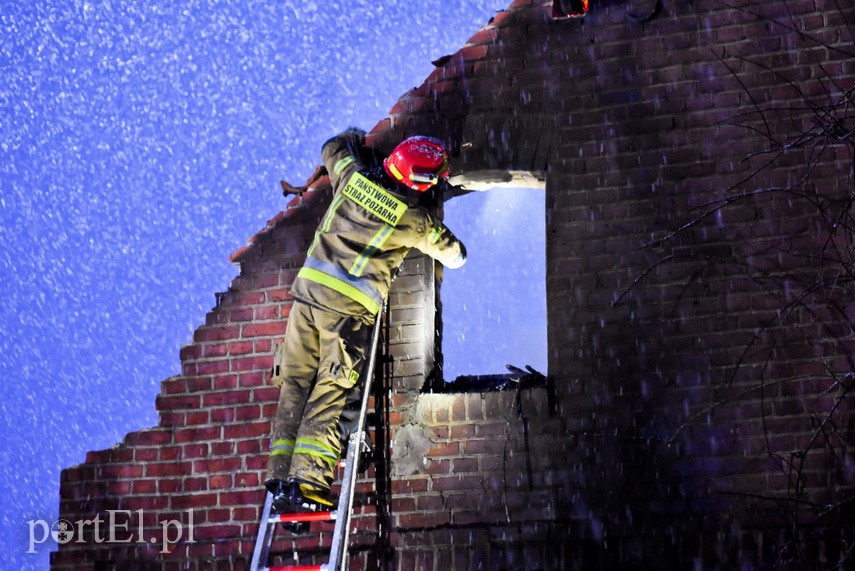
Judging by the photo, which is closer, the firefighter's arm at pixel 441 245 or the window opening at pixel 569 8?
the firefighter's arm at pixel 441 245

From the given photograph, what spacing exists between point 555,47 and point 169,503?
3.44 m

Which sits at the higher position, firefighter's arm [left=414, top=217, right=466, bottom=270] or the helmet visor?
the helmet visor

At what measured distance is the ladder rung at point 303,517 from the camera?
549cm

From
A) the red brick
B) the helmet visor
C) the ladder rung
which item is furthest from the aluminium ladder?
the helmet visor

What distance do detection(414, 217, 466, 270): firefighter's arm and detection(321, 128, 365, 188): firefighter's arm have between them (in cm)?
53

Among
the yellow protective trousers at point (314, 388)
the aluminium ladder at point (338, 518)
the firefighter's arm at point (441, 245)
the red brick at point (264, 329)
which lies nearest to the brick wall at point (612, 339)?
the red brick at point (264, 329)

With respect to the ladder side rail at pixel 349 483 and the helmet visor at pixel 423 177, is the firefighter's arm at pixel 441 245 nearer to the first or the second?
the helmet visor at pixel 423 177

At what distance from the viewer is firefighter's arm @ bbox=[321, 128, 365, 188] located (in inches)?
238

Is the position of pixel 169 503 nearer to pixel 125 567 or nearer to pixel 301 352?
pixel 125 567

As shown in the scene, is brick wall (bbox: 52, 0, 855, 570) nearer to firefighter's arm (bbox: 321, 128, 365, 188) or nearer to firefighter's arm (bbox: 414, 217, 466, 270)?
firefighter's arm (bbox: 414, 217, 466, 270)

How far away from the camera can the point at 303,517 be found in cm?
552

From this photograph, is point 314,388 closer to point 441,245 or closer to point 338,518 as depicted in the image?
point 338,518

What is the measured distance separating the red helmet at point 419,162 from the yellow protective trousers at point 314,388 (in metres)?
0.80

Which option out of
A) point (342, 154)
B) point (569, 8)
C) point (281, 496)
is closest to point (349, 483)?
point (281, 496)
